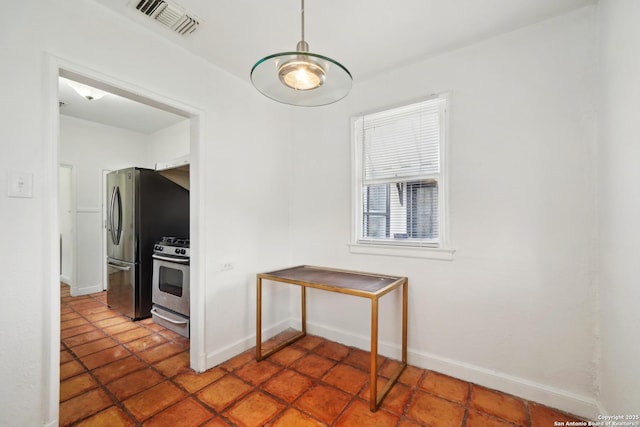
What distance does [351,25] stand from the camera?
196 centimetres

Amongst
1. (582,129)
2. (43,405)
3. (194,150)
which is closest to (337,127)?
(194,150)

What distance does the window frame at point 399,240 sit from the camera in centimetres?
228

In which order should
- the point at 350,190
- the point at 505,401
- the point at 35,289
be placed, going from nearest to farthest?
the point at 35,289, the point at 505,401, the point at 350,190

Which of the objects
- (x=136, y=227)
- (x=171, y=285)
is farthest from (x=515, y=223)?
(x=136, y=227)

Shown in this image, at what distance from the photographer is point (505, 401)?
6.30 ft

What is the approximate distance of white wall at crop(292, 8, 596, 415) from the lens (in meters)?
1.80

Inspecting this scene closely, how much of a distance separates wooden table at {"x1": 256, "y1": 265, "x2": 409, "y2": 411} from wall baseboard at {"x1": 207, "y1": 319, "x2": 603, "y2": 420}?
167mm

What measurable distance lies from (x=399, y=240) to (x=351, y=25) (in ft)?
5.69

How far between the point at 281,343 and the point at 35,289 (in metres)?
1.94

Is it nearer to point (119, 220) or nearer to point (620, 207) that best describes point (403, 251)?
point (620, 207)

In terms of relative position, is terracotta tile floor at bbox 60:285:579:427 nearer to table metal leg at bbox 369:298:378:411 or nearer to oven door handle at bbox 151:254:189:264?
table metal leg at bbox 369:298:378:411

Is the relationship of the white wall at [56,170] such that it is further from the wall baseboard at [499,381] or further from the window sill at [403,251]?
the wall baseboard at [499,381]

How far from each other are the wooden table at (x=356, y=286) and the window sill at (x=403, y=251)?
0.21 metres

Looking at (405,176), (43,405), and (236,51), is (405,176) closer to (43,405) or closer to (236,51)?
(236,51)
